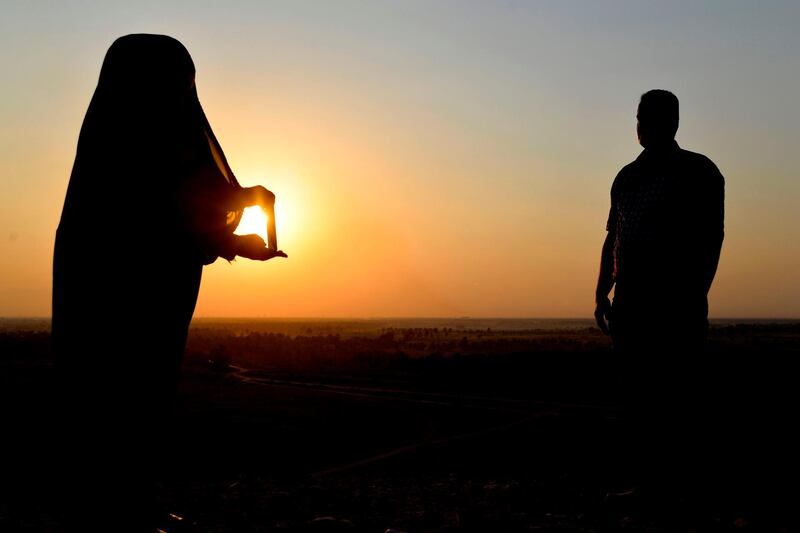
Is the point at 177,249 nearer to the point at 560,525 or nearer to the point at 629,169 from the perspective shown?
the point at 560,525

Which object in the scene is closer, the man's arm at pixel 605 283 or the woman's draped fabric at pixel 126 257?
the woman's draped fabric at pixel 126 257

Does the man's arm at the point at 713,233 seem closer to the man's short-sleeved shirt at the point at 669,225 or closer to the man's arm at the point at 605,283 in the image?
the man's short-sleeved shirt at the point at 669,225

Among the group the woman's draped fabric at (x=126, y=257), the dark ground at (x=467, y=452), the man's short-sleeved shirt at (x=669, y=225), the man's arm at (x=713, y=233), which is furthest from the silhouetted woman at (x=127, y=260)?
Answer: the man's arm at (x=713, y=233)

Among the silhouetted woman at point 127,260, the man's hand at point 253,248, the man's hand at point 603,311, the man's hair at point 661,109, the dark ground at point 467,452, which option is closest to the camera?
the silhouetted woman at point 127,260

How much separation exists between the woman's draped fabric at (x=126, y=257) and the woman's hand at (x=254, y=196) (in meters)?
0.05

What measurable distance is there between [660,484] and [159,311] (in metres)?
3.88

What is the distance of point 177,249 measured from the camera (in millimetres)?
3529

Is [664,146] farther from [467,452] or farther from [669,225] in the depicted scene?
[467,452]

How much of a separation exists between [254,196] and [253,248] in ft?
0.82

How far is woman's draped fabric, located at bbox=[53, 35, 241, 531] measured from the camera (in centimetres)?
338

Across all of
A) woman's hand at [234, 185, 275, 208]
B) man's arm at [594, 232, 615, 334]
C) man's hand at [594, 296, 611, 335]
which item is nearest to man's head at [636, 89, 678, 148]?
man's arm at [594, 232, 615, 334]

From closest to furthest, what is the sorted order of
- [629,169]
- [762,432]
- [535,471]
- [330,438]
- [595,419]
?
[629,169]
[535,471]
[762,432]
[330,438]
[595,419]

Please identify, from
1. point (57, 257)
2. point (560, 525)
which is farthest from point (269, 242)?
point (560, 525)

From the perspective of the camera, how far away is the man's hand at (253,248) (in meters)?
3.58
